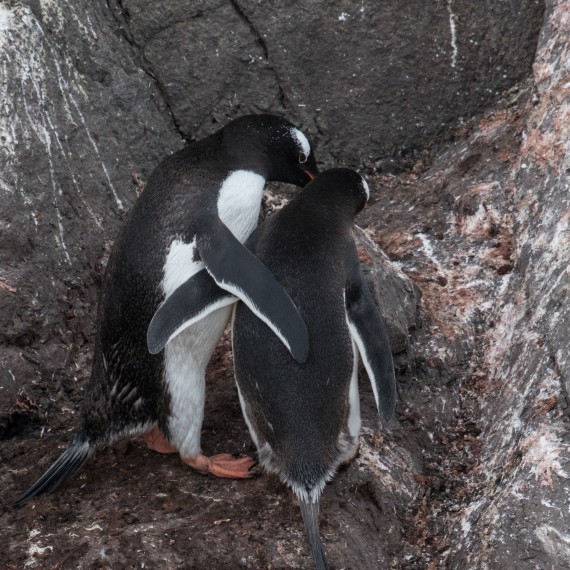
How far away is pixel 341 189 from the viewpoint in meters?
3.89

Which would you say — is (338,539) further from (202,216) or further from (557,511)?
(202,216)

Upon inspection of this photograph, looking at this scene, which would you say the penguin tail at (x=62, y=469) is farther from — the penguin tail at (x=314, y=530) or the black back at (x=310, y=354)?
the penguin tail at (x=314, y=530)

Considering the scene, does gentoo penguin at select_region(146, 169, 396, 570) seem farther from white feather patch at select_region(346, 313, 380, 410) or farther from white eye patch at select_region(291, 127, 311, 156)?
white eye patch at select_region(291, 127, 311, 156)

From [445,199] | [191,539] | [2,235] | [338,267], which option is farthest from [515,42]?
[191,539]

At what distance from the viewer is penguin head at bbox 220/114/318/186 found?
13.3 ft

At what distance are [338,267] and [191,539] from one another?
995 millimetres

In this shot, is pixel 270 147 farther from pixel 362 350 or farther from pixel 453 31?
pixel 453 31

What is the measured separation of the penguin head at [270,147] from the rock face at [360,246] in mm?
412

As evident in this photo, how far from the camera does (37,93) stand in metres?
4.43

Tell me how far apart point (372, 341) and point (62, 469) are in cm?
114

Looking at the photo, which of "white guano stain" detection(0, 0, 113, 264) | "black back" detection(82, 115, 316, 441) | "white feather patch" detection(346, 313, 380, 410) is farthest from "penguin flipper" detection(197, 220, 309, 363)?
"white guano stain" detection(0, 0, 113, 264)

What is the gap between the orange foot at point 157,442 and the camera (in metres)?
3.93

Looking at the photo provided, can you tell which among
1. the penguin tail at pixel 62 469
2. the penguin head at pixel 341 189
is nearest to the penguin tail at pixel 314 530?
the penguin tail at pixel 62 469

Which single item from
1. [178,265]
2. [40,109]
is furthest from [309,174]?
[40,109]
